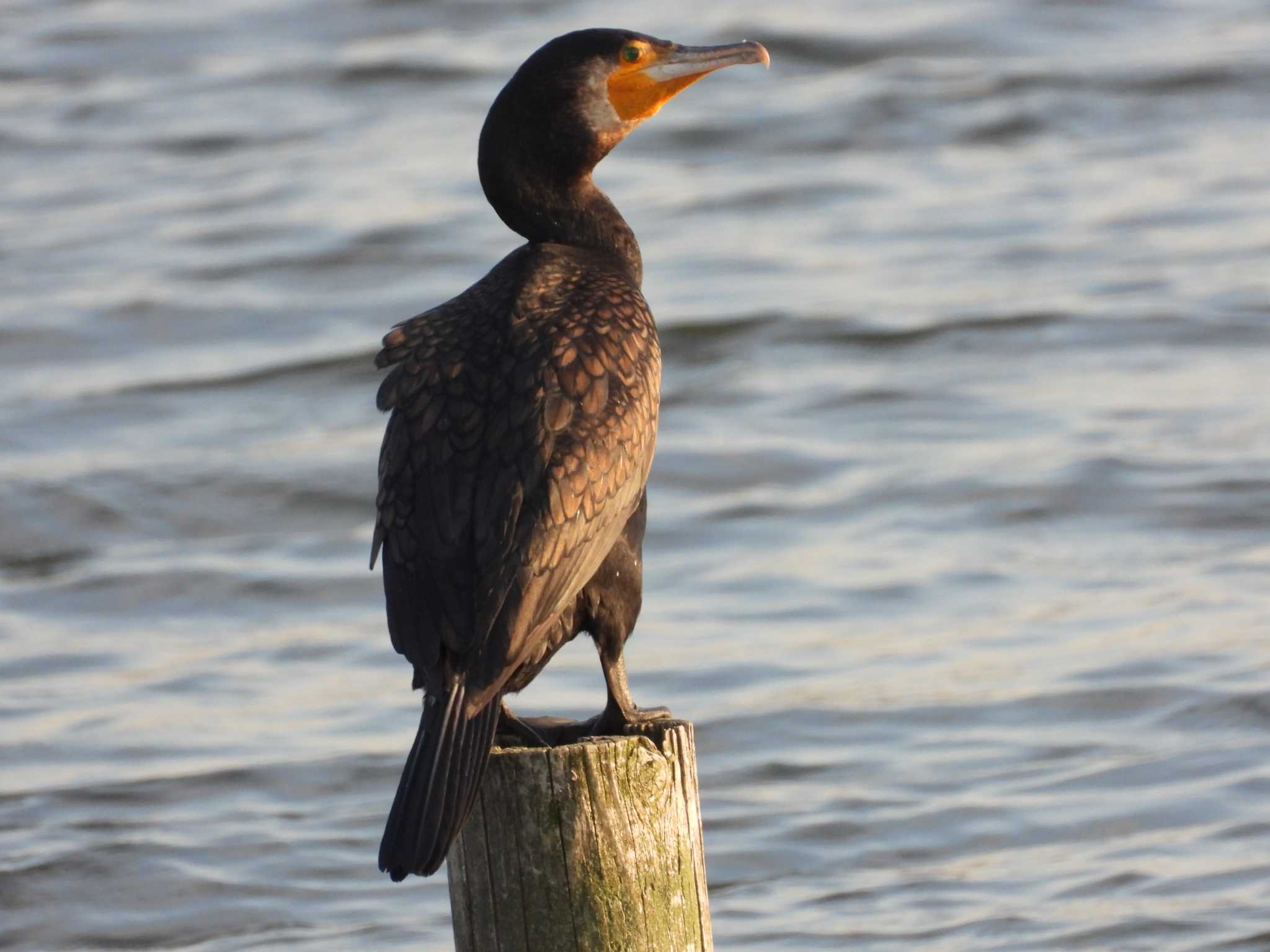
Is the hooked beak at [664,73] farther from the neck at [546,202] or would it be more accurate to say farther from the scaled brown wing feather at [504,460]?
the scaled brown wing feather at [504,460]

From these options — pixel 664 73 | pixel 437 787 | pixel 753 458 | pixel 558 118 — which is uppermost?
pixel 753 458

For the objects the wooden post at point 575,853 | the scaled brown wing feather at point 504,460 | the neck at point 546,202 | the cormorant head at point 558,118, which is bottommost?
the wooden post at point 575,853

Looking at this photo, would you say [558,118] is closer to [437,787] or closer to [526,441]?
[526,441]

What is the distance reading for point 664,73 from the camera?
4867 mm

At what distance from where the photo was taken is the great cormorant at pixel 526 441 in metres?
3.93

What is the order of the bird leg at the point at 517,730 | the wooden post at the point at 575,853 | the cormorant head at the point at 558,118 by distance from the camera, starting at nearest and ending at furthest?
the wooden post at the point at 575,853 < the bird leg at the point at 517,730 < the cormorant head at the point at 558,118

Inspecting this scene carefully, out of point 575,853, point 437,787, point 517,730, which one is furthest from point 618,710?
point 437,787

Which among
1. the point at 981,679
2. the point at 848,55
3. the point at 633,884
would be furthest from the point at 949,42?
the point at 633,884

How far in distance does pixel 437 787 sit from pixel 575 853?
1.17 ft

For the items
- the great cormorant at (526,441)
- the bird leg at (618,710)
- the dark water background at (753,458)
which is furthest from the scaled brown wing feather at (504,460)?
the dark water background at (753,458)

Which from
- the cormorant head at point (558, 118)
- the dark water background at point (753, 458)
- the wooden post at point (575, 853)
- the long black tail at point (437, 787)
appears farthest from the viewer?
the dark water background at point (753, 458)

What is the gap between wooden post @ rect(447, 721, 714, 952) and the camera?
3932 mm

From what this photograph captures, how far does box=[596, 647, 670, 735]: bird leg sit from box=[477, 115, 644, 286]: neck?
0.86 metres

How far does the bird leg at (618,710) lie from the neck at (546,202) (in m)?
0.86
